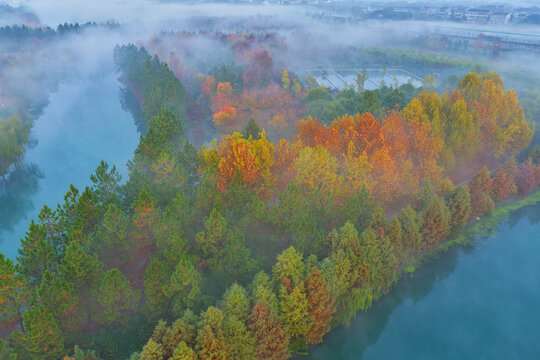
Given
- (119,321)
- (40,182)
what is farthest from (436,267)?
(40,182)

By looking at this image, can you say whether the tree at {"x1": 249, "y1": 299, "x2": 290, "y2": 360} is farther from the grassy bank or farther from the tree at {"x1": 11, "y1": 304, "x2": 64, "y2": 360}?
the grassy bank

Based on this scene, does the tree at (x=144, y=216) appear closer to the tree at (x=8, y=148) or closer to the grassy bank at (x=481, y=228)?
the grassy bank at (x=481, y=228)

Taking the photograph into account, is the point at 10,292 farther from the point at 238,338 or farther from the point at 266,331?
the point at 266,331

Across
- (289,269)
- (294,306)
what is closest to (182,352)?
(294,306)

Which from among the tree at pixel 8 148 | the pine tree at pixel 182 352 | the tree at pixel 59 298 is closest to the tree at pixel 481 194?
the pine tree at pixel 182 352

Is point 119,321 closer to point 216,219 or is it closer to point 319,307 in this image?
point 216,219

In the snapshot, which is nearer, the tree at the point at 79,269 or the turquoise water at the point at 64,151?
the tree at the point at 79,269
